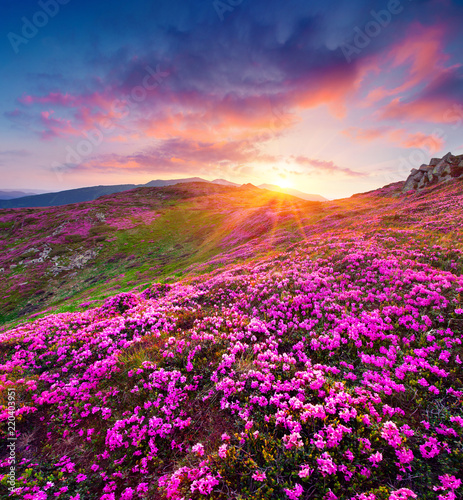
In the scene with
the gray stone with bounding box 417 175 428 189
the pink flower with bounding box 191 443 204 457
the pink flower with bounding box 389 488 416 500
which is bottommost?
the pink flower with bounding box 191 443 204 457

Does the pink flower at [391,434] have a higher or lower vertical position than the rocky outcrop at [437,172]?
lower

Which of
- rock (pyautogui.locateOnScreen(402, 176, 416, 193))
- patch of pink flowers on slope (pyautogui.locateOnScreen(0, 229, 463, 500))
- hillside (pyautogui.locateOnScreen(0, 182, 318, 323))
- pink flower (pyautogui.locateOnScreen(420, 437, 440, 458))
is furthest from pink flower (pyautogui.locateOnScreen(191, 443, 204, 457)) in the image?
rock (pyautogui.locateOnScreen(402, 176, 416, 193))

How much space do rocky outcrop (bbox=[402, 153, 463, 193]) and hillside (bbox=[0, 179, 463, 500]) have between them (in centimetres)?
3690

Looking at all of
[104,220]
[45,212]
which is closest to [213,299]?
[104,220]

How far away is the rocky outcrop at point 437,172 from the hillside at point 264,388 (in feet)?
121

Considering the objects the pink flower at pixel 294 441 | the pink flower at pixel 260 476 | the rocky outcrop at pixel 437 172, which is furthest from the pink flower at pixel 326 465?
the rocky outcrop at pixel 437 172

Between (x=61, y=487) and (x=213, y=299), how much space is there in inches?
350

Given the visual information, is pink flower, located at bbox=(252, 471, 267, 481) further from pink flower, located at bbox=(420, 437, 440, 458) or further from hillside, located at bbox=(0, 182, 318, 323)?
hillside, located at bbox=(0, 182, 318, 323)

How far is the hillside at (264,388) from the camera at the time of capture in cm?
430

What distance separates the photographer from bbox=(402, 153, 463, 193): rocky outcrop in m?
38.5

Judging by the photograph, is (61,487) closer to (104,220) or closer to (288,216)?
(288,216)

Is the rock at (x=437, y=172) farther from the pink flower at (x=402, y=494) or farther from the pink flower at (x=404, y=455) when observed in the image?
the pink flower at (x=402, y=494)

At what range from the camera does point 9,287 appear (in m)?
35.7

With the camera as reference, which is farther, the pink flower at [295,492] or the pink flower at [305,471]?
the pink flower at [305,471]
